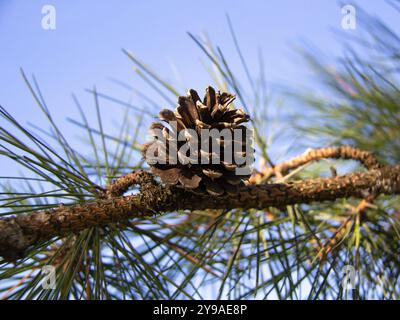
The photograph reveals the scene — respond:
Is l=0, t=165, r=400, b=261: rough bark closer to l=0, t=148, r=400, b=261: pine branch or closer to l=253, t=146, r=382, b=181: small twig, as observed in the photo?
l=0, t=148, r=400, b=261: pine branch

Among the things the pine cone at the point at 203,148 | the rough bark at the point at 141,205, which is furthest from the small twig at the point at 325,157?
the pine cone at the point at 203,148

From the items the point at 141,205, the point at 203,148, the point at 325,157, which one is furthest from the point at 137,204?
the point at 325,157

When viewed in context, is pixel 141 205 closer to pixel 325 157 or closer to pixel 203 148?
pixel 203 148

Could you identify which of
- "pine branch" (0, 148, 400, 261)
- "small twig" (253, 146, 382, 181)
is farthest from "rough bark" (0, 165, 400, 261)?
"small twig" (253, 146, 382, 181)

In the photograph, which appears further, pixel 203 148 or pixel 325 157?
pixel 325 157

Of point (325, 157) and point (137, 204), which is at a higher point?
point (325, 157)

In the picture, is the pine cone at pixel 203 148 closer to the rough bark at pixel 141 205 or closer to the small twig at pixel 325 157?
the rough bark at pixel 141 205
